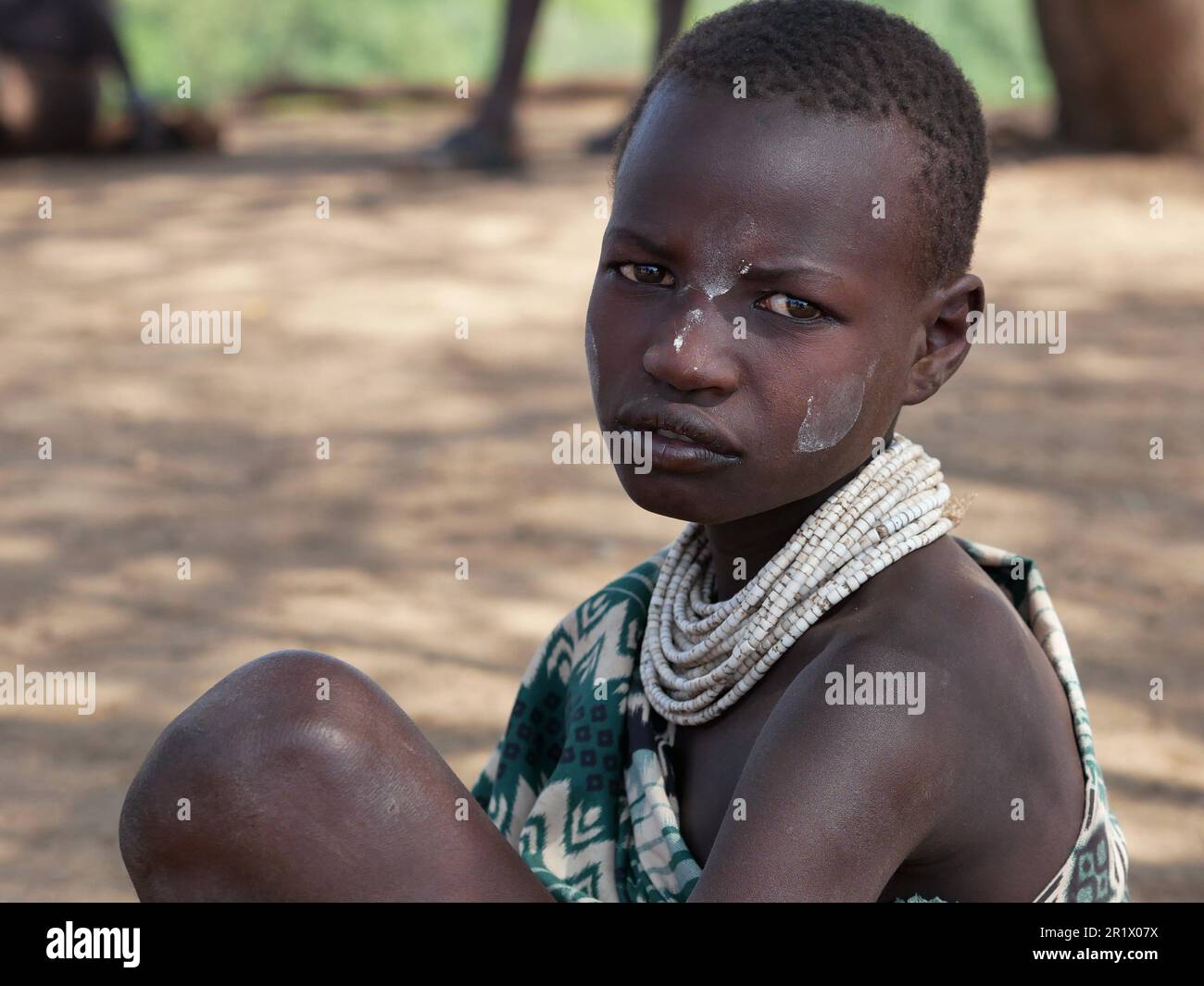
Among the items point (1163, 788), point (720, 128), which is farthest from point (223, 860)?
point (1163, 788)

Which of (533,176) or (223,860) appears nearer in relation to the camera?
(223,860)

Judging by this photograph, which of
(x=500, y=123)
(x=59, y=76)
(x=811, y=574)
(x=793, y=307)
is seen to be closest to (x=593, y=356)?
(x=793, y=307)

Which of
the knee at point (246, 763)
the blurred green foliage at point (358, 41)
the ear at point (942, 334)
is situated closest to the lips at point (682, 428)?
the ear at point (942, 334)

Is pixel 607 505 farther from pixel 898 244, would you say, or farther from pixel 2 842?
pixel 898 244

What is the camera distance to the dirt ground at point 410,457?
10.4 feet

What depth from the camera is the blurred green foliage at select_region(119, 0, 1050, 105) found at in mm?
10492

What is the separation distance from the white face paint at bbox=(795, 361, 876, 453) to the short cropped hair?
152 millimetres

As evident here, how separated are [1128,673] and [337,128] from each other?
7.04m

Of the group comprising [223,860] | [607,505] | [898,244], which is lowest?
[607,505]

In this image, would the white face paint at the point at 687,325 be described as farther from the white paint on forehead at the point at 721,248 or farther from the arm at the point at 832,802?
the arm at the point at 832,802

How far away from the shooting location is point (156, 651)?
3.46 meters

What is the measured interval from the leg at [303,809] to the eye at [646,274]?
525 mm

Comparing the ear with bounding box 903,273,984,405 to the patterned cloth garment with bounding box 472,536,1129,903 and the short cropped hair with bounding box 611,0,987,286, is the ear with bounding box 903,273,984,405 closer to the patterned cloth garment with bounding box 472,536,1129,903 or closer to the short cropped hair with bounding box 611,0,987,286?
the short cropped hair with bounding box 611,0,987,286

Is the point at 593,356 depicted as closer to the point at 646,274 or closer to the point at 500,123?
the point at 646,274
